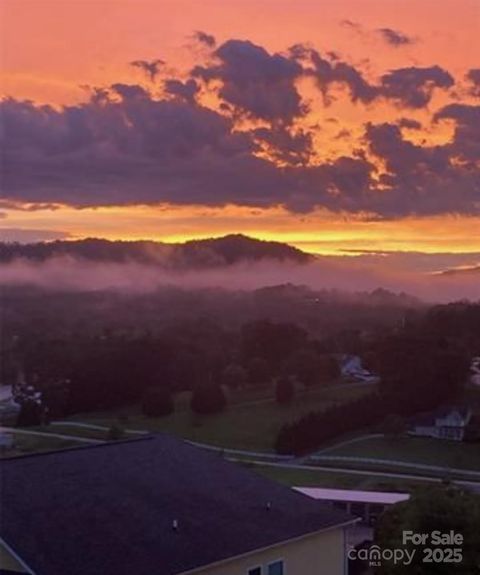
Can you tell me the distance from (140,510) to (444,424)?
25294 millimetres

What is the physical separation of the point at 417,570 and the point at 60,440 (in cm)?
→ 2358

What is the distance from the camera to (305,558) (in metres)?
11.0

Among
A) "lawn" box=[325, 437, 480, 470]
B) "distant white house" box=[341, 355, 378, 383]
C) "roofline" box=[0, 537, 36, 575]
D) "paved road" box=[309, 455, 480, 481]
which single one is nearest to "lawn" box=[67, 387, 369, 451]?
"distant white house" box=[341, 355, 378, 383]

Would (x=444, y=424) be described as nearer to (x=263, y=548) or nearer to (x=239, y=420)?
(x=239, y=420)

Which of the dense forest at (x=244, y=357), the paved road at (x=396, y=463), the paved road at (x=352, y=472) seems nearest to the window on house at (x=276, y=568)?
the paved road at (x=352, y=472)

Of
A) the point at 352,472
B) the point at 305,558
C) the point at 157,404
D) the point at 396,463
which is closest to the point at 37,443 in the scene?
the point at 157,404

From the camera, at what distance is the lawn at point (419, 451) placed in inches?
1181

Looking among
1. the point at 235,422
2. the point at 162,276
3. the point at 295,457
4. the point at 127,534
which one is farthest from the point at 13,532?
the point at 162,276

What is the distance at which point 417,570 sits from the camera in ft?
34.3

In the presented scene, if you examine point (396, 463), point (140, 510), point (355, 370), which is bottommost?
point (396, 463)

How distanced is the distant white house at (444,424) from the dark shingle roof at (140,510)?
2214 centimetres

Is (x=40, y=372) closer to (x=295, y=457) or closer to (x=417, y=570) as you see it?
(x=295, y=457)

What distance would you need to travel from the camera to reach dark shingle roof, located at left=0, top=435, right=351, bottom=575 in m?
9.22

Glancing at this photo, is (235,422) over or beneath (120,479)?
beneath
